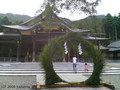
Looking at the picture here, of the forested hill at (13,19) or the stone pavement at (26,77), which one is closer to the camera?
the stone pavement at (26,77)

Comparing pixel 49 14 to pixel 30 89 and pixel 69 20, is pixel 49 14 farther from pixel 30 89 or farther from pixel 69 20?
pixel 30 89

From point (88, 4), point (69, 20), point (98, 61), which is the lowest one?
point (98, 61)

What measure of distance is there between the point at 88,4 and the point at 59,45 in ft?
9.26

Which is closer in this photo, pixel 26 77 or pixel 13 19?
pixel 26 77

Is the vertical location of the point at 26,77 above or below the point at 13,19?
below

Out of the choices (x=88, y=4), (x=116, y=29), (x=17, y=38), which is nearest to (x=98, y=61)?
(x=88, y=4)

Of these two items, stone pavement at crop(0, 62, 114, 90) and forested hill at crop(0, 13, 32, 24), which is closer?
stone pavement at crop(0, 62, 114, 90)

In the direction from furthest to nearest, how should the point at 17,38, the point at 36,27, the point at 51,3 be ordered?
the point at 17,38
the point at 36,27
the point at 51,3

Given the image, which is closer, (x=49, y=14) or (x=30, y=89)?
(x=30, y=89)

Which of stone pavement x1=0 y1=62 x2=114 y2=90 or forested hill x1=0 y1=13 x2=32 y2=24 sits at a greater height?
forested hill x1=0 y1=13 x2=32 y2=24

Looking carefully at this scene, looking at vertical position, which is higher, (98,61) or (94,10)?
(94,10)

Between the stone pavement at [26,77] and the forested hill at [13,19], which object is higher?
the forested hill at [13,19]

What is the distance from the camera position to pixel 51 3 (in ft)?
27.4

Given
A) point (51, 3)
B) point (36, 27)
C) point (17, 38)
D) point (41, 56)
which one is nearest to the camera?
point (41, 56)
